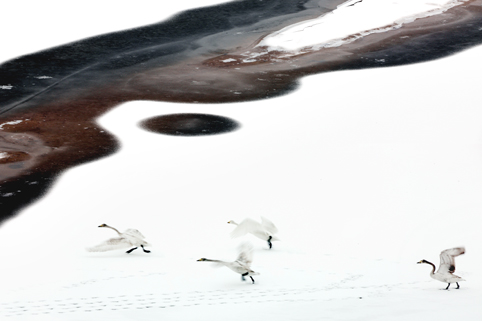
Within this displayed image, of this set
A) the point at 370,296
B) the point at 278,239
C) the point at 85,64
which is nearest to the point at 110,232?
the point at 278,239

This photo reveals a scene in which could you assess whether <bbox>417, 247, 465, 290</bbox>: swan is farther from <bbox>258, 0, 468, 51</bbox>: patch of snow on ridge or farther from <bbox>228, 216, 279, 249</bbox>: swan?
<bbox>258, 0, 468, 51</bbox>: patch of snow on ridge

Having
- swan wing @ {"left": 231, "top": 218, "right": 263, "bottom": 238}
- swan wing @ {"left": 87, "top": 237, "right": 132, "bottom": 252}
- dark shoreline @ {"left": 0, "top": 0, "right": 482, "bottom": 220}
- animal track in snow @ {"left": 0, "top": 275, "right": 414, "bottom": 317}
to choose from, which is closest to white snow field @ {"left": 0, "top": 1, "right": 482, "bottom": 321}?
animal track in snow @ {"left": 0, "top": 275, "right": 414, "bottom": 317}

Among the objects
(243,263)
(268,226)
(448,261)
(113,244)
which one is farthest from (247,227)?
(448,261)

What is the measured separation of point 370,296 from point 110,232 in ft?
11.2

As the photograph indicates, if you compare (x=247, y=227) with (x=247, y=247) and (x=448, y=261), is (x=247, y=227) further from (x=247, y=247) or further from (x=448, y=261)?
(x=448, y=261)

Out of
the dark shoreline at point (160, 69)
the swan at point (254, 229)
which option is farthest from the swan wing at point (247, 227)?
the dark shoreline at point (160, 69)

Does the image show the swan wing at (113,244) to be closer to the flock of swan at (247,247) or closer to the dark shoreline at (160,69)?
the flock of swan at (247,247)

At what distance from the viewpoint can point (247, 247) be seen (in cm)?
636

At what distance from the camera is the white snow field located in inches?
234

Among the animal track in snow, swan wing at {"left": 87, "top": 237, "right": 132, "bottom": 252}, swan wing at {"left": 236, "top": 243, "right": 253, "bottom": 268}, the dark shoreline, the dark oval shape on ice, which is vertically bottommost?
the animal track in snow

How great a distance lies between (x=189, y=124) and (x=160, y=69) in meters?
3.72

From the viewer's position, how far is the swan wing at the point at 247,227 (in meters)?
7.26

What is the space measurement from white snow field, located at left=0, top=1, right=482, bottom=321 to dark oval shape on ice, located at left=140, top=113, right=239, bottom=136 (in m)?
0.28

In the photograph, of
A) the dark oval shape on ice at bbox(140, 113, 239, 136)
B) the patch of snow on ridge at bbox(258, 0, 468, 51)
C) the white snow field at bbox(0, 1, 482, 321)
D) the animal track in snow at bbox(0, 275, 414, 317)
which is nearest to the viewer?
the animal track in snow at bbox(0, 275, 414, 317)
